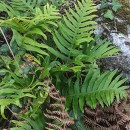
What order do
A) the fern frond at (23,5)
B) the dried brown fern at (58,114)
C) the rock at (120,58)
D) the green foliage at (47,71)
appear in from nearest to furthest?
the dried brown fern at (58,114), the green foliage at (47,71), the rock at (120,58), the fern frond at (23,5)

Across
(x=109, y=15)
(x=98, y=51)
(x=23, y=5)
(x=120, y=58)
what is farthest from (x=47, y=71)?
(x=109, y=15)

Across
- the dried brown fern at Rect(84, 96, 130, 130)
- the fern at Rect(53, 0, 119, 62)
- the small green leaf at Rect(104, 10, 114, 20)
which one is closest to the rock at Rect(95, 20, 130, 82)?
the fern at Rect(53, 0, 119, 62)

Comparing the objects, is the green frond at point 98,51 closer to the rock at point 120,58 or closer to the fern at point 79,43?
the fern at point 79,43

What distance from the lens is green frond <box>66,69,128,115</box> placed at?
269 cm

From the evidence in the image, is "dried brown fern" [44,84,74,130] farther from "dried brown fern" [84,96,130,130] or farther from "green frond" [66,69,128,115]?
"dried brown fern" [84,96,130,130]

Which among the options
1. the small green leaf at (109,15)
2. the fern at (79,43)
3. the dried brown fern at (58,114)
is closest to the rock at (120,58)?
the fern at (79,43)

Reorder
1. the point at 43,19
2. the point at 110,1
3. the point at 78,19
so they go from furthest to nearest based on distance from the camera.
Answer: the point at 110,1
the point at 78,19
the point at 43,19

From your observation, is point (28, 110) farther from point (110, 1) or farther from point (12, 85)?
point (110, 1)

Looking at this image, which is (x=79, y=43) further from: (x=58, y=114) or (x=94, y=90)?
(x=58, y=114)

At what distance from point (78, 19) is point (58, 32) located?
244 millimetres

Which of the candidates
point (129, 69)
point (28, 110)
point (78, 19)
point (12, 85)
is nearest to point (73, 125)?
point (28, 110)

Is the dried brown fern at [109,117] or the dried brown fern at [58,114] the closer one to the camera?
the dried brown fern at [58,114]

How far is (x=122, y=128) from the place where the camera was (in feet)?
9.46

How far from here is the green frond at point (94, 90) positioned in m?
2.69
